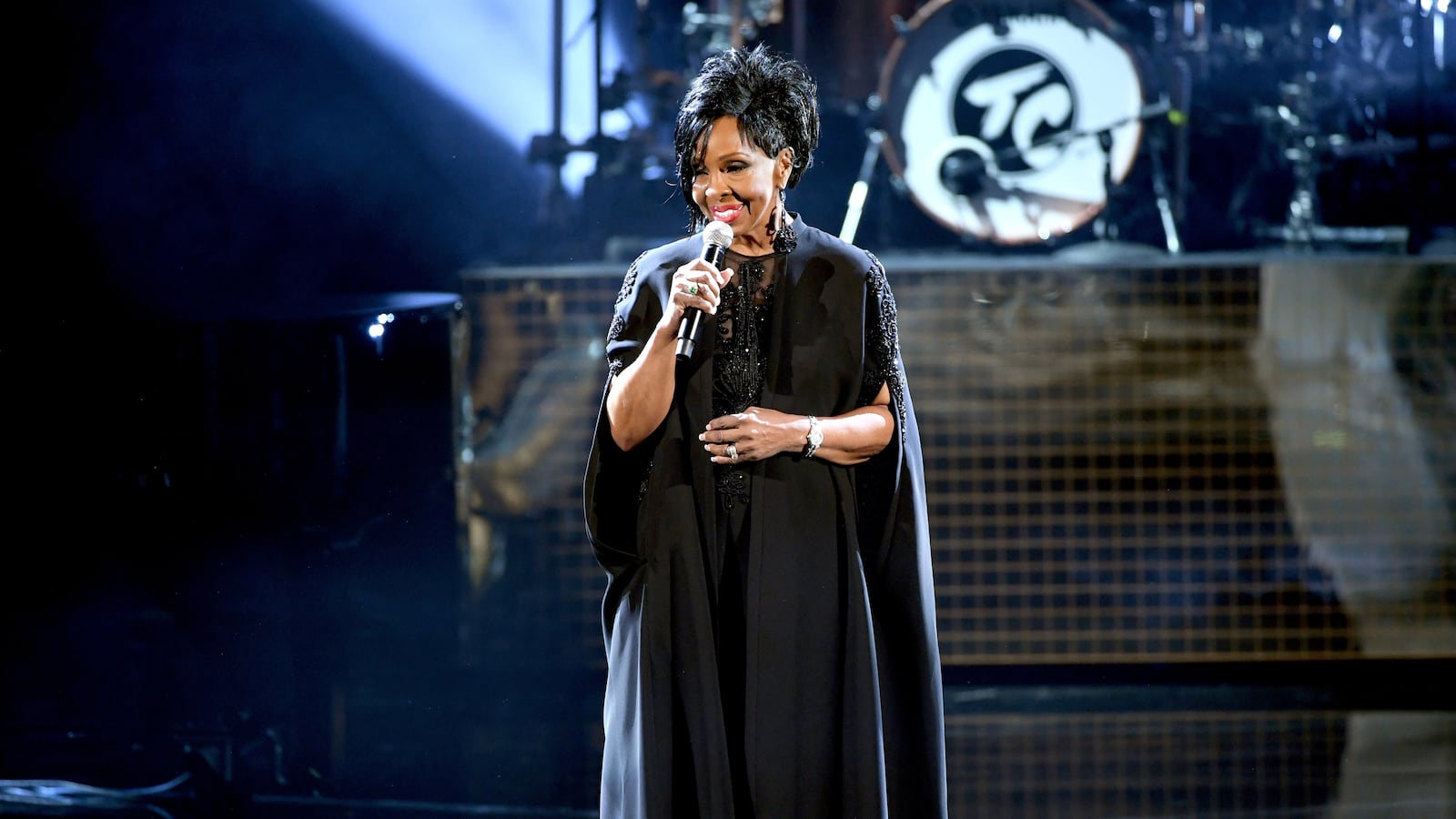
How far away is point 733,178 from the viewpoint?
1.59 meters

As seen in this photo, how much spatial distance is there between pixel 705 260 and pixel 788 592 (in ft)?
1.45

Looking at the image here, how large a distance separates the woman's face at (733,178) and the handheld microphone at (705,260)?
26mm

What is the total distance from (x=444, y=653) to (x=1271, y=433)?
8.23 feet

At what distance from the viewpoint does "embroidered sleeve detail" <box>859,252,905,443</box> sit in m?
1.69

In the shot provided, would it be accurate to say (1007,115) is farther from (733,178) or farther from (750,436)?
(750,436)

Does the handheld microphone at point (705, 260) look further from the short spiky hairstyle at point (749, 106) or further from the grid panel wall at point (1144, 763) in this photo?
the grid panel wall at point (1144, 763)

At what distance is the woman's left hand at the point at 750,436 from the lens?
1.56 m

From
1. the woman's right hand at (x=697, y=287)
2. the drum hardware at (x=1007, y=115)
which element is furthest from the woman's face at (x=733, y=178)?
the drum hardware at (x=1007, y=115)

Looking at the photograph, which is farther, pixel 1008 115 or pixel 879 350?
pixel 1008 115

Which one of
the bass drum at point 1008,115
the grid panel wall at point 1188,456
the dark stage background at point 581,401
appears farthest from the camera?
the bass drum at point 1008,115

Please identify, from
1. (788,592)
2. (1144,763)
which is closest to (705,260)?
(788,592)

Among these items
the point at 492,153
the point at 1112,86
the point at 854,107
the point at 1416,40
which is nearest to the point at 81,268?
the point at 492,153

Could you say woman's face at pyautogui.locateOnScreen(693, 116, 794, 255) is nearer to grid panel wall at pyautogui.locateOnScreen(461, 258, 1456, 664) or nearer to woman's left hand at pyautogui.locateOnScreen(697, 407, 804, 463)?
woman's left hand at pyautogui.locateOnScreen(697, 407, 804, 463)

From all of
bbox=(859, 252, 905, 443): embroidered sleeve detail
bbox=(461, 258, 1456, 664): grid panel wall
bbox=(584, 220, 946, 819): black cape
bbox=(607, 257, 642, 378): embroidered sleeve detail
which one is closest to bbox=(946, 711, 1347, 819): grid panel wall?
bbox=(461, 258, 1456, 664): grid panel wall
